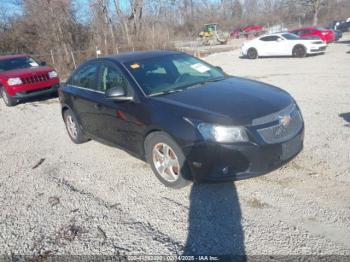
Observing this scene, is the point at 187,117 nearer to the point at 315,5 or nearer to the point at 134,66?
the point at 134,66

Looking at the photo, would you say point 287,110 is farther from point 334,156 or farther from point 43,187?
point 43,187

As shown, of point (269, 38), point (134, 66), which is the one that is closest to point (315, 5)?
Answer: point (269, 38)

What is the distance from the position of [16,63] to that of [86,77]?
7.39 metres

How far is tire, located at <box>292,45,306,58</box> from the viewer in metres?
16.2

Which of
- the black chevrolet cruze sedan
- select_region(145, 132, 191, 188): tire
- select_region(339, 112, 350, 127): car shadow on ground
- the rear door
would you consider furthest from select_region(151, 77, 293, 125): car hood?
the rear door

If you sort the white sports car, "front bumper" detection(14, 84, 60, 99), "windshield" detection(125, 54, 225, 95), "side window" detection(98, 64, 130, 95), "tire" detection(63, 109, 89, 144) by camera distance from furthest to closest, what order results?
the white sports car, "front bumper" detection(14, 84, 60, 99), "tire" detection(63, 109, 89, 144), "side window" detection(98, 64, 130, 95), "windshield" detection(125, 54, 225, 95)

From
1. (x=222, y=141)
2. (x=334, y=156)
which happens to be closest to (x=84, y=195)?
(x=222, y=141)

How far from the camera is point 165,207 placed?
340 cm

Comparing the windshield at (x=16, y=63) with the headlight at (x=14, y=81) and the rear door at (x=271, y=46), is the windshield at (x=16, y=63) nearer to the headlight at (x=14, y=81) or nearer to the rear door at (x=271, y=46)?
the headlight at (x=14, y=81)

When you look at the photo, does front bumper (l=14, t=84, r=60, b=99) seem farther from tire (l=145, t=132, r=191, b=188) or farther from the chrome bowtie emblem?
the chrome bowtie emblem

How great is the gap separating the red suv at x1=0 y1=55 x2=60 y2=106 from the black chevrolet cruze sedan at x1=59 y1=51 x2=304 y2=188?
19.0ft

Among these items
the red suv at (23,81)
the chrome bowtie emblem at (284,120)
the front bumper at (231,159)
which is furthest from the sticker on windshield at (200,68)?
the red suv at (23,81)

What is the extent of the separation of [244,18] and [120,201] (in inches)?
2564

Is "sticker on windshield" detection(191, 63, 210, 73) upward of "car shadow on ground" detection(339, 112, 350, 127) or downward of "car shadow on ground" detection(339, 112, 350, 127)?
upward
